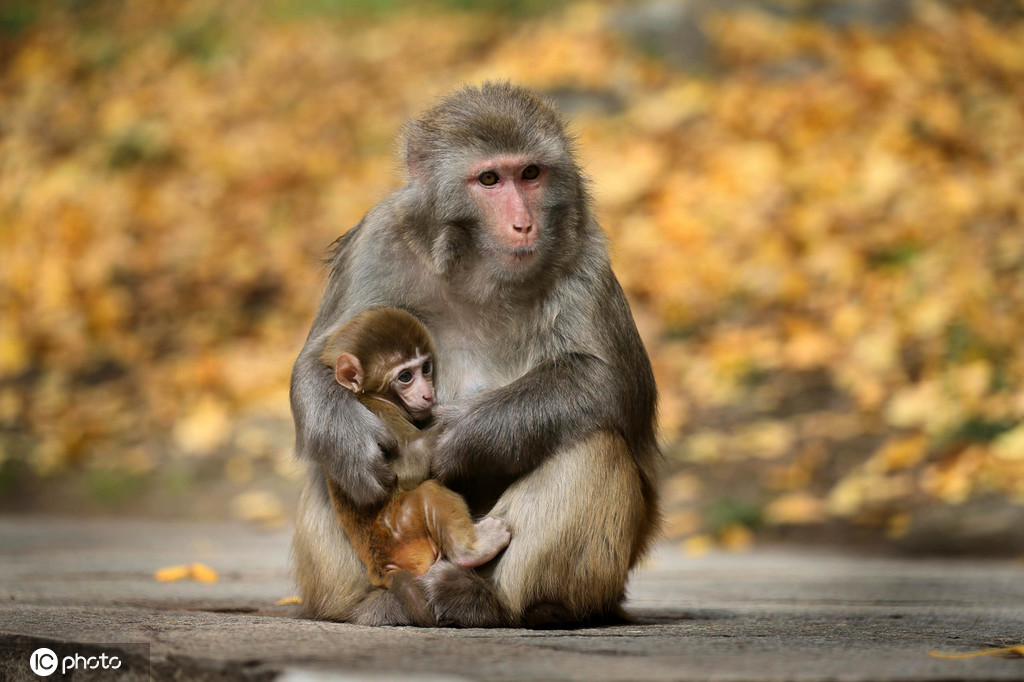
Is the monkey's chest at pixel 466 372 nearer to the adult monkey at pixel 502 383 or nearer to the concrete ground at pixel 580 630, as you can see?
the adult monkey at pixel 502 383

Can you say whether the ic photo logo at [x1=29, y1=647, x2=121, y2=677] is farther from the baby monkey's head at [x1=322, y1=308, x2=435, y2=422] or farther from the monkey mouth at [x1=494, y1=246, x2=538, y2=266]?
the monkey mouth at [x1=494, y1=246, x2=538, y2=266]

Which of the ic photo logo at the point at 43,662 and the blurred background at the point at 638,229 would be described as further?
the blurred background at the point at 638,229

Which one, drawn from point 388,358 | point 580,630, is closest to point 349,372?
point 388,358

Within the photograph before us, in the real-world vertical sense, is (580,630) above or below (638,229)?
below

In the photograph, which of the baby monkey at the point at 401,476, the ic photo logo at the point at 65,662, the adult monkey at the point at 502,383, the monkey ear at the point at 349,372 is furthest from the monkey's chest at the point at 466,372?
the ic photo logo at the point at 65,662

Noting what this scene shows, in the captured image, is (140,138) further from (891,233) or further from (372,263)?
(372,263)

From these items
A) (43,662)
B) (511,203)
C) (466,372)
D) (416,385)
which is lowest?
(43,662)

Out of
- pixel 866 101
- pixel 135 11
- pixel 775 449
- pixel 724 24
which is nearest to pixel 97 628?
pixel 775 449

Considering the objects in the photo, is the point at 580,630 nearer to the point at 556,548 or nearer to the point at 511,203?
the point at 556,548

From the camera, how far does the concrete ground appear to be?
2.69m

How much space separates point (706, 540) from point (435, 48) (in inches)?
311

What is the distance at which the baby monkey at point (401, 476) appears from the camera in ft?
12.5

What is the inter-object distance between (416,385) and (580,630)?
3.07 feet

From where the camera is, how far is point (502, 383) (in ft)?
13.9
